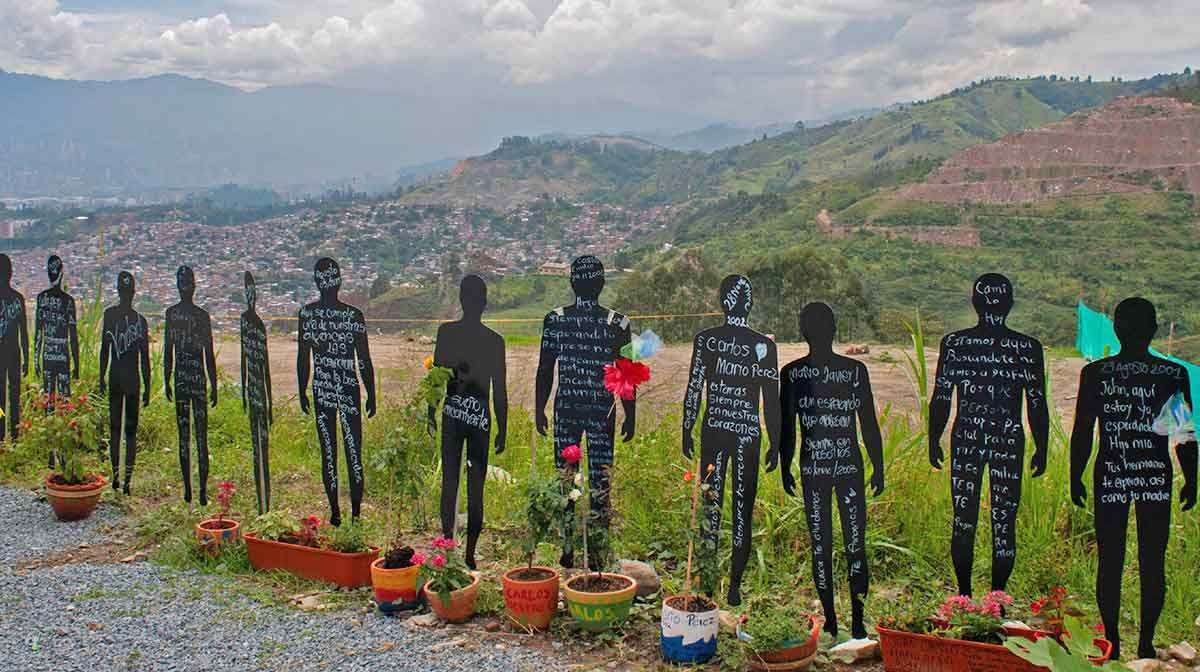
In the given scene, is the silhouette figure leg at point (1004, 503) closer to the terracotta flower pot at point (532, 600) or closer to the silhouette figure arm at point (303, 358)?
the terracotta flower pot at point (532, 600)

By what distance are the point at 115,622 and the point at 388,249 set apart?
135 feet

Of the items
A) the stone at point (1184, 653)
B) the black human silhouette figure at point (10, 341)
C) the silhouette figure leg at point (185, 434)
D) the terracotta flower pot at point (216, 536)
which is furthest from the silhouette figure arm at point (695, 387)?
the black human silhouette figure at point (10, 341)

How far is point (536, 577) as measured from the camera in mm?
5508

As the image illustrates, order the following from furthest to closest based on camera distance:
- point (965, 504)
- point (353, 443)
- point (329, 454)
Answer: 1. point (329, 454)
2. point (353, 443)
3. point (965, 504)

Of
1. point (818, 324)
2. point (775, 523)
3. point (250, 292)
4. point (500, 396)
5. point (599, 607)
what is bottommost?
point (599, 607)

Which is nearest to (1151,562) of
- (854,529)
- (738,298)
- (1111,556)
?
(1111,556)

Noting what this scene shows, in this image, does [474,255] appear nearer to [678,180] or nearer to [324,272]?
[324,272]

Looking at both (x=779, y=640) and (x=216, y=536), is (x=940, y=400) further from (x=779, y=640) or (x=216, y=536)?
(x=216, y=536)

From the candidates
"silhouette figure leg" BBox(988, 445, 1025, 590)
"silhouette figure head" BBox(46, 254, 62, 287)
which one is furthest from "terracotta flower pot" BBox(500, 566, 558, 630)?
"silhouette figure head" BBox(46, 254, 62, 287)

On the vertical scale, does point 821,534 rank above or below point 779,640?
above

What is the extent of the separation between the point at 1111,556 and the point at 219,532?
5.30 meters

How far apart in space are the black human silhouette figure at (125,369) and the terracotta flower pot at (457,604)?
4.02 m

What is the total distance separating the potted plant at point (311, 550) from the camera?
6145mm

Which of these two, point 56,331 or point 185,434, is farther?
point 56,331
